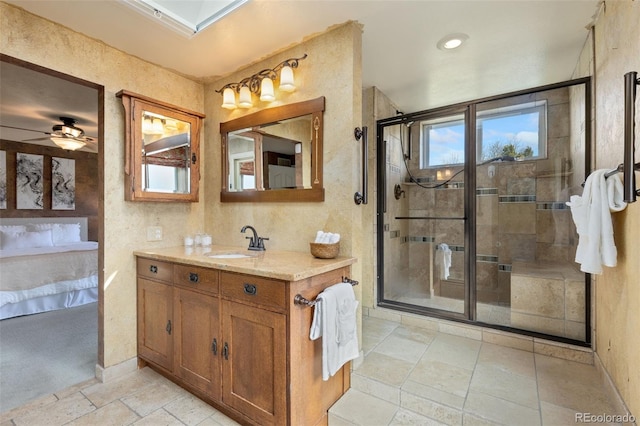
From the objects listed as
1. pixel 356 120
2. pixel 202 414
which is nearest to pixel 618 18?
pixel 356 120

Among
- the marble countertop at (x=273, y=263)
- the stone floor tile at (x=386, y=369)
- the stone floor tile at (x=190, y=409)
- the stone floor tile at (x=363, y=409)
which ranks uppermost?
the marble countertop at (x=273, y=263)

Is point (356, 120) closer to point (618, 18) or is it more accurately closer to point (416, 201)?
point (618, 18)

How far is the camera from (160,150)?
2.39 metres

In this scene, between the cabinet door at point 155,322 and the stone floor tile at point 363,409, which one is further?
the cabinet door at point 155,322

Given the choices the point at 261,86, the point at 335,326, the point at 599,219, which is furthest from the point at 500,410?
the point at 261,86

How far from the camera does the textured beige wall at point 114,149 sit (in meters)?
1.87

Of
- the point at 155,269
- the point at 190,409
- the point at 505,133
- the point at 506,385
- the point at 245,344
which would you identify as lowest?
the point at 190,409

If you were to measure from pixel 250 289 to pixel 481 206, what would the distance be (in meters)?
2.99

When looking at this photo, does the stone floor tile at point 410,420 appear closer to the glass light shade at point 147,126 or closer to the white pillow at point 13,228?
the glass light shade at point 147,126

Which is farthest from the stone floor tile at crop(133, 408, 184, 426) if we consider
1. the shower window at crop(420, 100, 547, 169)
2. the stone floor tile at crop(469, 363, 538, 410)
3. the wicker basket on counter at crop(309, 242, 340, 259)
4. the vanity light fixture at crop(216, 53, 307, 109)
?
the shower window at crop(420, 100, 547, 169)

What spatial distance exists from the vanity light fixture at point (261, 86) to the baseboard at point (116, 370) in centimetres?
219

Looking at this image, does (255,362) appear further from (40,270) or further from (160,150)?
(40,270)

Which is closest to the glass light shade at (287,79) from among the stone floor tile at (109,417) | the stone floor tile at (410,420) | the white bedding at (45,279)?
the stone floor tile at (410,420)

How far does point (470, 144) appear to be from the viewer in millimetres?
2627
